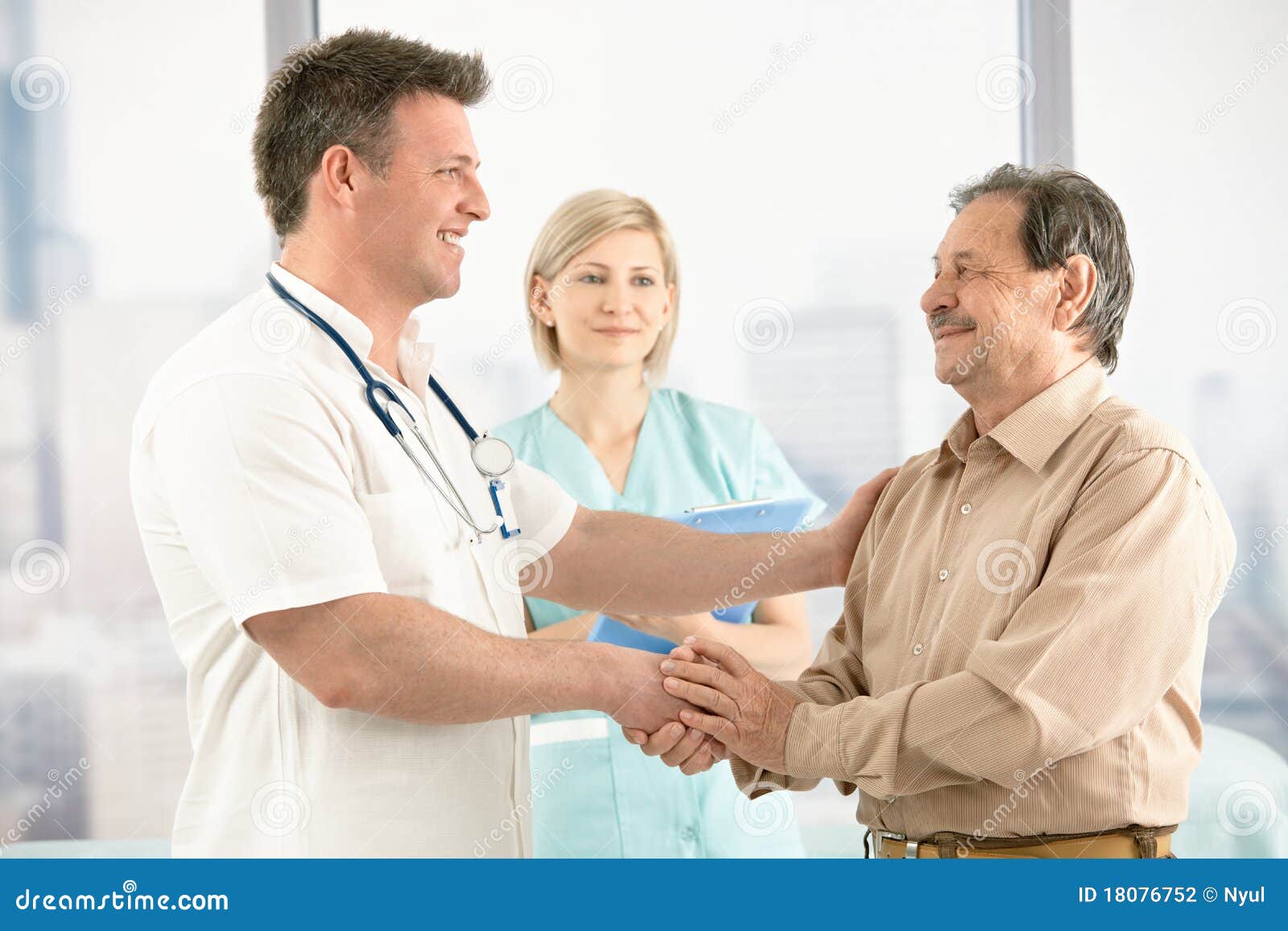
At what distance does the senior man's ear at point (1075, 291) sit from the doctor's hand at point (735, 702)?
661mm

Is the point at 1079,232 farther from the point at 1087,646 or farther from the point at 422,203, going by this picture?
the point at 422,203

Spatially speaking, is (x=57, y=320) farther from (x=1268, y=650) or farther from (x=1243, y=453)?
(x=1268, y=650)

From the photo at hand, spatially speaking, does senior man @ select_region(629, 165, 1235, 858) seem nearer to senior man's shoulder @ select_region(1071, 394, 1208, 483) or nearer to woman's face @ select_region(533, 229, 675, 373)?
senior man's shoulder @ select_region(1071, 394, 1208, 483)

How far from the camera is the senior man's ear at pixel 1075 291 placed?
1.55 m

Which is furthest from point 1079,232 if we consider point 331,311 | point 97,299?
point 97,299

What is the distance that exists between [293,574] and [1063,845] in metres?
0.99

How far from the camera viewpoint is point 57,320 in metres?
2.92

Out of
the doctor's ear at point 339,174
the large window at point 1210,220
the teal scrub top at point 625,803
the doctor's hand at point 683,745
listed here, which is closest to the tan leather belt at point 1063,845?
the doctor's hand at point 683,745

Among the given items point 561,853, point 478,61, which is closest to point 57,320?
point 478,61

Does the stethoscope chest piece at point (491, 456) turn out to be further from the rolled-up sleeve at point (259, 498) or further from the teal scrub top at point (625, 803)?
the teal scrub top at point (625, 803)

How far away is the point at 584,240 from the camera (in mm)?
2393

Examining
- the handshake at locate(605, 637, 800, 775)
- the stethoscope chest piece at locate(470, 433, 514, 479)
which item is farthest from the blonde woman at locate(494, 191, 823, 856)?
the stethoscope chest piece at locate(470, 433, 514, 479)

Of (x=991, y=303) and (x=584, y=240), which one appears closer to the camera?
(x=991, y=303)

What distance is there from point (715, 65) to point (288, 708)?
2.14 m
